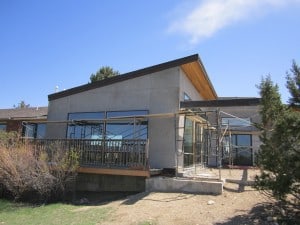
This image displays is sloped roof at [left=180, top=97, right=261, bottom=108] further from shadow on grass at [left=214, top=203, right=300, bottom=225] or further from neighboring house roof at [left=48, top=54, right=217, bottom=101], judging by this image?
shadow on grass at [left=214, top=203, right=300, bottom=225]

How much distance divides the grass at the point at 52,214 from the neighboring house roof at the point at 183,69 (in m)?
6.10

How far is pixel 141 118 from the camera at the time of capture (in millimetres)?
14305

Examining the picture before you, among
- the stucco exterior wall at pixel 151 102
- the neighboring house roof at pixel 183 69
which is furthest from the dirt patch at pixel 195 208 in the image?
the neighboring house roof at pixel 183 69

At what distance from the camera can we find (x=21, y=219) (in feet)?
34.8

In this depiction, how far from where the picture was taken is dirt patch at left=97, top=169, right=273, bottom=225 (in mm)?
9065

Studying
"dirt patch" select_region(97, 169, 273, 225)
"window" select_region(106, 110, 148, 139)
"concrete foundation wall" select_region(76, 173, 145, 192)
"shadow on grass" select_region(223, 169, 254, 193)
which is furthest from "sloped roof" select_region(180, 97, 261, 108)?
"concrete foundation wall" select_region(76, 173, 145, 192)

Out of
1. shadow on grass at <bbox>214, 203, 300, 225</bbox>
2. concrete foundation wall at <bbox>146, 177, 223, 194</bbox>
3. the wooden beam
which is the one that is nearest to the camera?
shadow on grass at <bbox>214, 203, 300, 225</bbox>

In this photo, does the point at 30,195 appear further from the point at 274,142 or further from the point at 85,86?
the point at 274,142

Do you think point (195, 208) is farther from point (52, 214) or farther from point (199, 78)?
point (199, 78)

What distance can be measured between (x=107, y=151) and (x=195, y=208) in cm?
509

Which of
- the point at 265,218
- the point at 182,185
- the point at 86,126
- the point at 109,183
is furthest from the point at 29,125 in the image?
the point at 265,218

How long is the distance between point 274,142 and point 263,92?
152 cm

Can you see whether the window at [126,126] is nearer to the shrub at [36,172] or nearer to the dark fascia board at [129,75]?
the dark fascia board at [129,75]

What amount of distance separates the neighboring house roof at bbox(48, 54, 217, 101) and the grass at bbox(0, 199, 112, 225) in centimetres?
610
